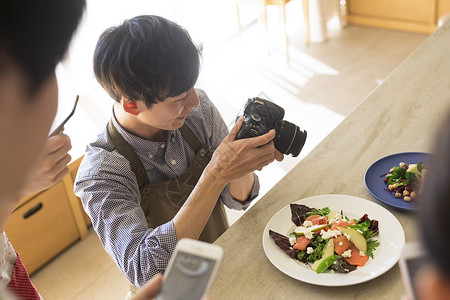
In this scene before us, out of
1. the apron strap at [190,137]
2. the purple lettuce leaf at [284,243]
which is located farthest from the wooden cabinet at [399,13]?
the purple lettuce leaf at [284,243]

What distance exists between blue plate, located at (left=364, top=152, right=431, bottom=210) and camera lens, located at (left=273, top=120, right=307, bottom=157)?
19cm

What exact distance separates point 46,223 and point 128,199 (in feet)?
4.19

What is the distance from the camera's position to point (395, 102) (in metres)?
1.78

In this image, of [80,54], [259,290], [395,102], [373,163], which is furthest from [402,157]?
[80,54]

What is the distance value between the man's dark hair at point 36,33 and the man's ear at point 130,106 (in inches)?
35.6

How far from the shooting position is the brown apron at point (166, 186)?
154 cm

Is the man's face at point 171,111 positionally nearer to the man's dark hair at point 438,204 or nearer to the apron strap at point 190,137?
the apron strap at point 190,137

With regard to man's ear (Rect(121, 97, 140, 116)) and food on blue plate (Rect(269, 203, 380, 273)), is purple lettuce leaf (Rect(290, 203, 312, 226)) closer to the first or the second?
food on blue plate (Rect(269, 203, 380, 273))

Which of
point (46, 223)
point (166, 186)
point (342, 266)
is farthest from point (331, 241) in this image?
point (46, 223)

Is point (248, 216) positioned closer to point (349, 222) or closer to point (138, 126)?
point (349, 222)

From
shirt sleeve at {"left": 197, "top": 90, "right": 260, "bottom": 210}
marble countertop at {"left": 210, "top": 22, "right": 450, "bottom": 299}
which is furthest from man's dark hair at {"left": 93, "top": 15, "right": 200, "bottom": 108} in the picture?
marble countertop at {"left": 210, "top": 22, "right": 450, "bottom": 299}

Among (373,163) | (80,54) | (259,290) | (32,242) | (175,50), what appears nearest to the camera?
(259,290)

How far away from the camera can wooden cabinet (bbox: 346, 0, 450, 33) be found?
4133 millimetres

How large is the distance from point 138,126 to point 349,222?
0.59 m
